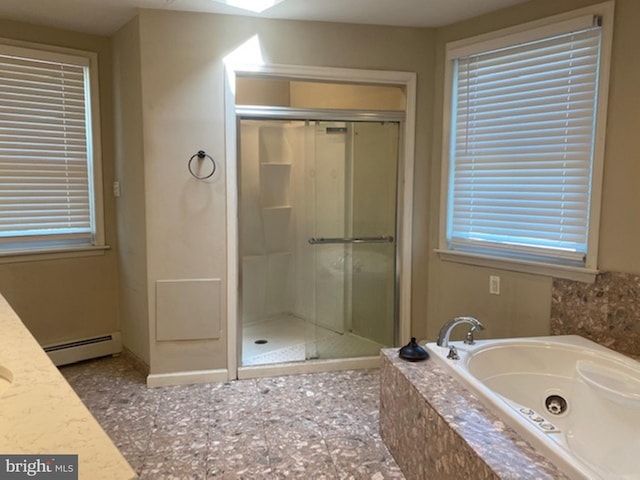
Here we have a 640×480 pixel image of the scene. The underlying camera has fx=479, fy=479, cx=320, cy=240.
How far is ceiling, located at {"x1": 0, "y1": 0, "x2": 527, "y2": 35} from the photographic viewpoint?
274 cm

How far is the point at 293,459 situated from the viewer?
2.29 m

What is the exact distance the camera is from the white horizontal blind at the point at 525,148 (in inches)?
103

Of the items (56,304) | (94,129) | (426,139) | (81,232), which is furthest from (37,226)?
(426,139)

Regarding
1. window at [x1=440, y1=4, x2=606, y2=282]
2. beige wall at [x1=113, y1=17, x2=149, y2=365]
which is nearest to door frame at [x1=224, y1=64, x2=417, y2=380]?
window at [x1=440, y1=4, x2=606, y2=282]

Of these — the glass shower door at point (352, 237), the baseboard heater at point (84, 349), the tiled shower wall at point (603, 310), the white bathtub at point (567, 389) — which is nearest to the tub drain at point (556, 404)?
the white bathtub at point (567, 389)

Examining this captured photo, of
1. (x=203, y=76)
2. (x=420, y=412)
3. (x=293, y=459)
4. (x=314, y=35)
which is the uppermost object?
(x=314, y=35)

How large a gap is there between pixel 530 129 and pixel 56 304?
131 inches

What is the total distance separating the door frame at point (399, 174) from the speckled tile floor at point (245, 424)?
292 mm

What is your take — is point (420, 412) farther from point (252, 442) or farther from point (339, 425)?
point (252, 442)

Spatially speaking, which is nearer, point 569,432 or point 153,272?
point 569,432

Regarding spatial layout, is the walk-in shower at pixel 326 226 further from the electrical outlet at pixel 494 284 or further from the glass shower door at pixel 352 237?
the electrical outlet at pixel 494 284

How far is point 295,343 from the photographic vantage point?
374 centimetres

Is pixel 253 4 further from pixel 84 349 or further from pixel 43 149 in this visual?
pixel 84 349

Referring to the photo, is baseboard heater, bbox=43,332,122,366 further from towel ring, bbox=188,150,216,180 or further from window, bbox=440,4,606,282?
window, bbox=440,4,606,282
